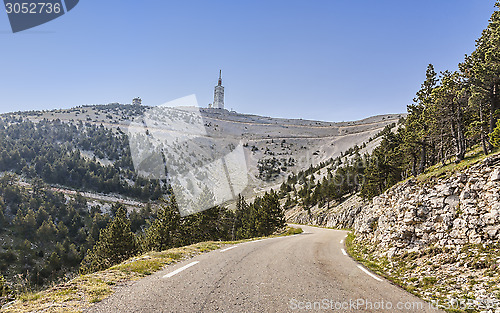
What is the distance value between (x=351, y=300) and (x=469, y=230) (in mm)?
6209

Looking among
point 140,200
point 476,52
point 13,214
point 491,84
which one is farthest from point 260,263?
point 140,200

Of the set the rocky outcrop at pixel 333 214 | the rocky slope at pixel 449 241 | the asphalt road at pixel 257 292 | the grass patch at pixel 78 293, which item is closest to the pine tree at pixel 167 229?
the rocky outcrop at pixel 333 214

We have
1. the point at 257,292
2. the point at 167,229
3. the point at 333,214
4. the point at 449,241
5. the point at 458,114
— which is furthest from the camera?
the point at 333,214

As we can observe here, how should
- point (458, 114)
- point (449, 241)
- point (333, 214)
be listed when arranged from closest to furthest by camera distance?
point (449, 241)
point (458, 114)
point (333, 214)

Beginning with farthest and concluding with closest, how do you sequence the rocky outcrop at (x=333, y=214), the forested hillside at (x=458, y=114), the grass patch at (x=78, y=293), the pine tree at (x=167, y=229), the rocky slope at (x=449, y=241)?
the rocky outcrop at (x=333, y=214), the pine tree at (x=167, y=229), the forested hillside at (x=458, y=114), the rocky slope at (x=449, y=241), the grass patch at (x=78, y=293)

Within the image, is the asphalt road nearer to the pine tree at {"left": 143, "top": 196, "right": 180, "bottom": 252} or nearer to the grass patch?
the grass patch

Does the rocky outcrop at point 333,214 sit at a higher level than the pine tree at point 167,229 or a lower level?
lower

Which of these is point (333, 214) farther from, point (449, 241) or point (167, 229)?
point (449, 241)

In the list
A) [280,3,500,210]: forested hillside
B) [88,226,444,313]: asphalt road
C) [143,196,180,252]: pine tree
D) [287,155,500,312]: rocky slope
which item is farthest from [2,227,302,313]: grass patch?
[143,196,180,252]: pine tree

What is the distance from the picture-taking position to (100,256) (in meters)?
42.9

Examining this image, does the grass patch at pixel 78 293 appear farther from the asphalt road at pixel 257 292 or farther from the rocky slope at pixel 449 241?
the rocky slope at pixel 449 241

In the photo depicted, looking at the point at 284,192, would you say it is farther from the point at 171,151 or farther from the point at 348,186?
the point at 171,151

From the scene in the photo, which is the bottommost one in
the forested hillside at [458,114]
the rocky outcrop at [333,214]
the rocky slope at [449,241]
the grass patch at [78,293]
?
the rocky outcrop at [333,214]

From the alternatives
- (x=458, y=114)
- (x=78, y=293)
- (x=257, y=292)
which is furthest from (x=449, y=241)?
(x=458, y=114)
